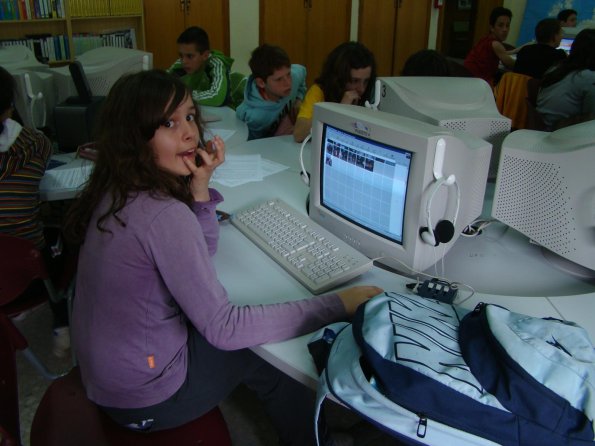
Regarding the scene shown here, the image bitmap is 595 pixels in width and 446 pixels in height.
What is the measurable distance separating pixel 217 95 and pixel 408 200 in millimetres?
2053

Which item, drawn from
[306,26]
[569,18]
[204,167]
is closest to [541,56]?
[569,18]

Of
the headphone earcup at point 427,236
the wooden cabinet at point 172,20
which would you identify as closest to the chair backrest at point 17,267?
the headphone earcup at point 427,236

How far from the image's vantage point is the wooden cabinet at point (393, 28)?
557 cm

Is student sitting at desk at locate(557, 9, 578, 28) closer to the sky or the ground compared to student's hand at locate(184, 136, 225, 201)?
closer to the sky

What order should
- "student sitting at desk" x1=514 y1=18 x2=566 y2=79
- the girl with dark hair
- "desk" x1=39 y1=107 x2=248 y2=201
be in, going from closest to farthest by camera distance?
"desk" x1=39 y1=107 x2=248 y2=201 → the girl with dark hair → "student sitting at desk" x1=514 y1=18 x2=566 y2=79

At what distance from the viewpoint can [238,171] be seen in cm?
188

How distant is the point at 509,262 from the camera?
1.34 meters

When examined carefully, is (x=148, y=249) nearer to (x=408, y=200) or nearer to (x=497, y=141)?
(x=408, y=200)

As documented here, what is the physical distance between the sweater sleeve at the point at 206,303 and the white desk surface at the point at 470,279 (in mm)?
38

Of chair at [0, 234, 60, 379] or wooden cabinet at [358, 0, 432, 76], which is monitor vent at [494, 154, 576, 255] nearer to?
chair at [0, 234, 60, 379]

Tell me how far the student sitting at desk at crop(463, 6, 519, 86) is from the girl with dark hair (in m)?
1.65

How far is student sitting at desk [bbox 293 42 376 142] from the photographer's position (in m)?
2.36

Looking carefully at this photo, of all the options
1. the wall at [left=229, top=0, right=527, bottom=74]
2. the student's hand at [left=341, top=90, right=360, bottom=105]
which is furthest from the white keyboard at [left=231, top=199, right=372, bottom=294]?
the wall at [left=229, top=0, right=527, bottom=74]

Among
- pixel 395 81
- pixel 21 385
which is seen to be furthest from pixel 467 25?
pixel 21 385
